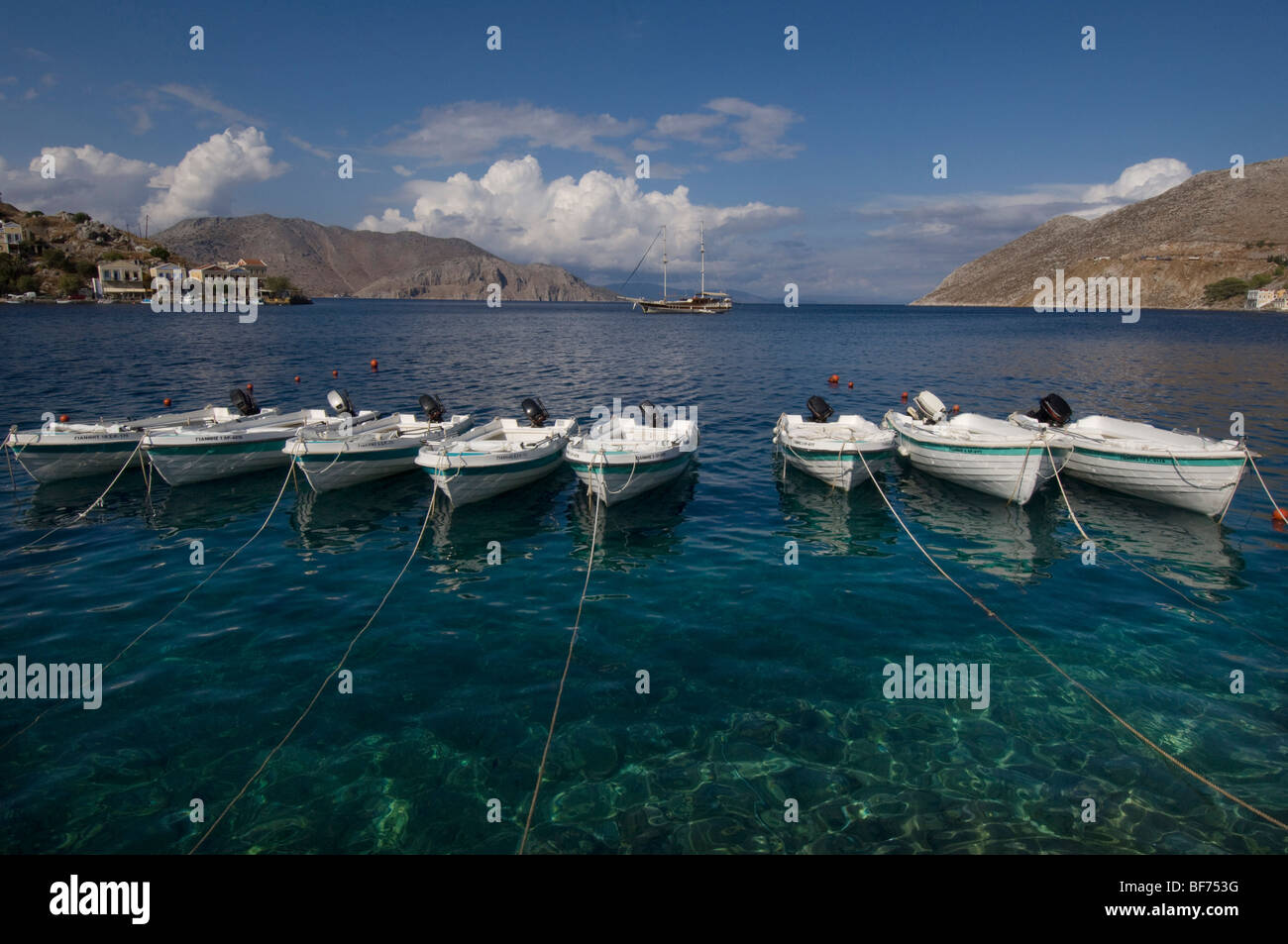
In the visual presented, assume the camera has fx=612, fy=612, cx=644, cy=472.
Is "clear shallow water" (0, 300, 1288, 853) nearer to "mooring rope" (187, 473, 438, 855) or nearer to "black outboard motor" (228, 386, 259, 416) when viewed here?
"mooring rope" (187, 473, 438, 855)

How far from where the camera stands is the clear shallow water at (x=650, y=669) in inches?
313

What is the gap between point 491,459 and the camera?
18.4 meters

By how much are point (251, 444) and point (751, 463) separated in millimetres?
18438

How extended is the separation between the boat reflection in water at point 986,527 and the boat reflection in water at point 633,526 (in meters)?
7.08

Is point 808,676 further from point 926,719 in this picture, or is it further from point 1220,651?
point 1220,651

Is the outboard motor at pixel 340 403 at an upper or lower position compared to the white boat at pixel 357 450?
upper

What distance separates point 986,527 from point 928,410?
7521 mm

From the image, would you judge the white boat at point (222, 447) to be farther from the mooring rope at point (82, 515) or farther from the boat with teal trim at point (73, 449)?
the boat with teal trim at point (73, 449)

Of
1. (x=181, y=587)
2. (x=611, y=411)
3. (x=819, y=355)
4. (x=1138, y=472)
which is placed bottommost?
(x=181, y=587)

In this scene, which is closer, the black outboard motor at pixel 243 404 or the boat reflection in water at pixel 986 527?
the boat reflection in water at pixel 986 527

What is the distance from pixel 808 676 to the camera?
10883mm

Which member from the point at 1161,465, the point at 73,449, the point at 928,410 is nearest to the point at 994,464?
the point at 1161,465

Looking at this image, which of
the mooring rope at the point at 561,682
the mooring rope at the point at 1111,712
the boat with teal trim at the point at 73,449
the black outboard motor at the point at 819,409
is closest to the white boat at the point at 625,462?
the mooring rope at the point at 561,682
